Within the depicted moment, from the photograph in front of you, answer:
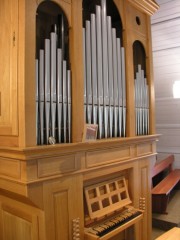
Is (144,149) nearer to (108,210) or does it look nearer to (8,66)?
(108,210)

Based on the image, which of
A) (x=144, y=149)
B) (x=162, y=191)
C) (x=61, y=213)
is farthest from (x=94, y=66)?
(x=162, y=191)

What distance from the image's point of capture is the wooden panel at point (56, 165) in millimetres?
2188

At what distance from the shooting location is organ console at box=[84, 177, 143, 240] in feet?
8.79

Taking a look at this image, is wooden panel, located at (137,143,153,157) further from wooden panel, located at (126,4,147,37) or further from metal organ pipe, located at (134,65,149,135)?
wooden panel, located at (126,4,147,37)

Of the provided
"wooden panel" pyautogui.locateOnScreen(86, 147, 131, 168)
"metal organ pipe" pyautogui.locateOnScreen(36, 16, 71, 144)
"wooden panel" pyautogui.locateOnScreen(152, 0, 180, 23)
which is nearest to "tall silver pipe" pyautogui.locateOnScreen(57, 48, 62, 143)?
"metal organ pipe" pyautogui.locateOnScreen(36, 16, 71, 144)

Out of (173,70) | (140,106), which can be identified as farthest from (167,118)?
(140,106)

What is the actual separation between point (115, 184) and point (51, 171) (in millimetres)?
1127

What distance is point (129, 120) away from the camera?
3.20 metres

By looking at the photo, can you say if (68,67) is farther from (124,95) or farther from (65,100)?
(124,95)

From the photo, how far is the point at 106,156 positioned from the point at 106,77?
90 centimetres

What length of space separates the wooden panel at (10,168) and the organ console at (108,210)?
2.83 feet

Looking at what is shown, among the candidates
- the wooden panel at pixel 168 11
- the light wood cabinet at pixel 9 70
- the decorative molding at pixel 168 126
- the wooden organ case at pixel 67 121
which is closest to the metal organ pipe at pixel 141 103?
the wooden organ case at pixel 67 121

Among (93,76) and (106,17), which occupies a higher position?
(106,17)

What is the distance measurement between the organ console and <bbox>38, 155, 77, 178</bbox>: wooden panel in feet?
1.54
